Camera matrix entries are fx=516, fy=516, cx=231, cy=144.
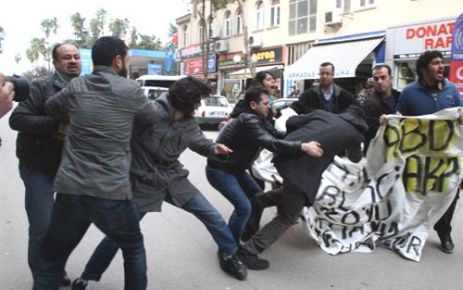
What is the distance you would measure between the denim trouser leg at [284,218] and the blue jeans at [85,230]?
140 centimetres

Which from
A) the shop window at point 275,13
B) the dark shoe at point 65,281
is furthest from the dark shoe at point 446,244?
the shop window at point 275,13

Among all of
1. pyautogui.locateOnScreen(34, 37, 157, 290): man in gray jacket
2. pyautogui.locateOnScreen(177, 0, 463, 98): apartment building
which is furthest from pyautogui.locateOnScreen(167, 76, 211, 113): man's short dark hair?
pyautogui.locateOnScreen(177, 0, 463, 98): apartment building

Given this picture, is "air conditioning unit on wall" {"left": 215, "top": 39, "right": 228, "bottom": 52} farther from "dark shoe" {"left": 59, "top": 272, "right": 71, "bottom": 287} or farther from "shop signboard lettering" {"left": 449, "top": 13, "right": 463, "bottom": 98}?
"dark shoe" {"left": 59, "top": 272, "right": 71, "bottom": 287}

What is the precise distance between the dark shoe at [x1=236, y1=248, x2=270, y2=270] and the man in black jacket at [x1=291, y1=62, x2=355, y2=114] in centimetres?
190

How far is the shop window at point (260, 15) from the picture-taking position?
27.0 metres

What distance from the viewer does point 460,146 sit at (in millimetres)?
4688

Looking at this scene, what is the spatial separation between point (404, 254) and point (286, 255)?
1068 millimetres

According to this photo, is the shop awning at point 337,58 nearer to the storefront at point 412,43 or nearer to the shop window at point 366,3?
the storefront at point 412,43

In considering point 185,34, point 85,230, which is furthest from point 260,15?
point 85,230

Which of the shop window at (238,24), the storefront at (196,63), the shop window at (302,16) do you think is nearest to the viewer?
the shop window at (302,16)

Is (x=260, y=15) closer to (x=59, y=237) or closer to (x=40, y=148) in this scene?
(x=40, y=148)

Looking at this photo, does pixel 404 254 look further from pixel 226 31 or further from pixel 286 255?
pixel 226 31

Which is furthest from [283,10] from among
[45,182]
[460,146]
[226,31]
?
[45,182]

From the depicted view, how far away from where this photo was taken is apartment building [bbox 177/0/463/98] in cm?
1705
